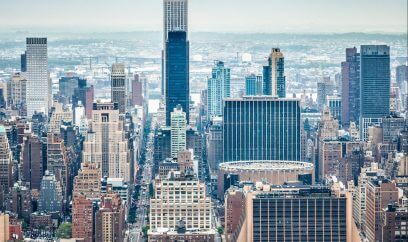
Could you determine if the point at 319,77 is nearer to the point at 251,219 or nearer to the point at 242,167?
the point at 242,167

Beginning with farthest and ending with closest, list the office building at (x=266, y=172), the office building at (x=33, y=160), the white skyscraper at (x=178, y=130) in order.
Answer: the white skyscraper at (x=178, y=130)
the office building at (x=33, y=160)
the office building at (x=266, y=172)

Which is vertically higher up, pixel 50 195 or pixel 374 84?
pixel 374 84

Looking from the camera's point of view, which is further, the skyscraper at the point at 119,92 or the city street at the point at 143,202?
the skyscraper at the point at 119,92

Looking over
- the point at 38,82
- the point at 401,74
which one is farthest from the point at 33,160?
the point at 401,74

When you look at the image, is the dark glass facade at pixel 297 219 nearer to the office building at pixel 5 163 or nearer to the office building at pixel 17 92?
the office building at pixel 5 163

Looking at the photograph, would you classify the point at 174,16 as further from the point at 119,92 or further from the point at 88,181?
the point at 88,181

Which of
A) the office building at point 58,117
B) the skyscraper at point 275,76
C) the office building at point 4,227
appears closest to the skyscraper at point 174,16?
the skyscraper at point 275,76

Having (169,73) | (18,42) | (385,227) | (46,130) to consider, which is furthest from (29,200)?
(169,73)
